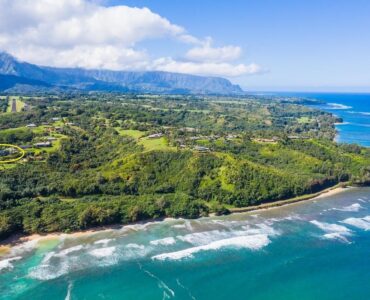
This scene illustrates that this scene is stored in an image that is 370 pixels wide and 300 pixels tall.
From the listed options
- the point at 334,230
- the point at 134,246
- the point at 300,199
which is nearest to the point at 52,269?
the point at 134,246

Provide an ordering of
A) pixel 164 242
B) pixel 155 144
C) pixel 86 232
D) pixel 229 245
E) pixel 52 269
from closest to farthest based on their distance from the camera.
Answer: pixel 52 269, pixel 229 245, pixel 164 242, pixel 86 232, pixel 155 144

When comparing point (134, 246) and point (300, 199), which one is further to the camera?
point (300, 199)

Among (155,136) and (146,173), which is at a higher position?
(155,136)

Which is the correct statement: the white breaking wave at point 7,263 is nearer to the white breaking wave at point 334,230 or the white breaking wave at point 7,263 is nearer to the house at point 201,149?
the white breaking wave at point 334,230

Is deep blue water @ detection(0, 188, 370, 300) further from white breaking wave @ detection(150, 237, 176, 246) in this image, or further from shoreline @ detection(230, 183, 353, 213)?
shoreline @ detection(230, 183, 353, 213)

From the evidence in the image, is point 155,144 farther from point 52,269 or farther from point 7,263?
point 7,263

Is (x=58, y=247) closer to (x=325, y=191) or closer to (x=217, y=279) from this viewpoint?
Result: (x=217, y=279)
